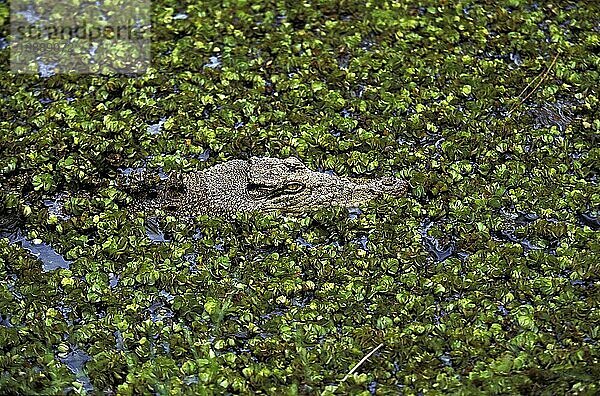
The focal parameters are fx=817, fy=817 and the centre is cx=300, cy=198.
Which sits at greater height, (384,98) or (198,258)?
(384,98)

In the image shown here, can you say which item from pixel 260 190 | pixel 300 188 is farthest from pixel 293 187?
pixel 260 190

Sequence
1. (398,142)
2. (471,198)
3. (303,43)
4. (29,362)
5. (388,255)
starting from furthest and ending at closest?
(303,43), (398,142), (471,198), (388,255), (29,362)

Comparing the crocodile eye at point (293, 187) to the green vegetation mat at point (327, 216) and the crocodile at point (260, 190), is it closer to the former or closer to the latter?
the crocodile at point (260, 190)

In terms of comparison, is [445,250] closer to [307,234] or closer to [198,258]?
[307,234]

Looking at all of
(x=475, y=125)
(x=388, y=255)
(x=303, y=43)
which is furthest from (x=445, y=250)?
(x=303, y=43)

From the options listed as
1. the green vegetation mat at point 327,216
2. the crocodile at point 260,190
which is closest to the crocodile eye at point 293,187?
the crocodile at point 260,190

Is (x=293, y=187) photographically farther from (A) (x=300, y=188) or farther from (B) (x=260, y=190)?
(B) (x=260, y=190)
